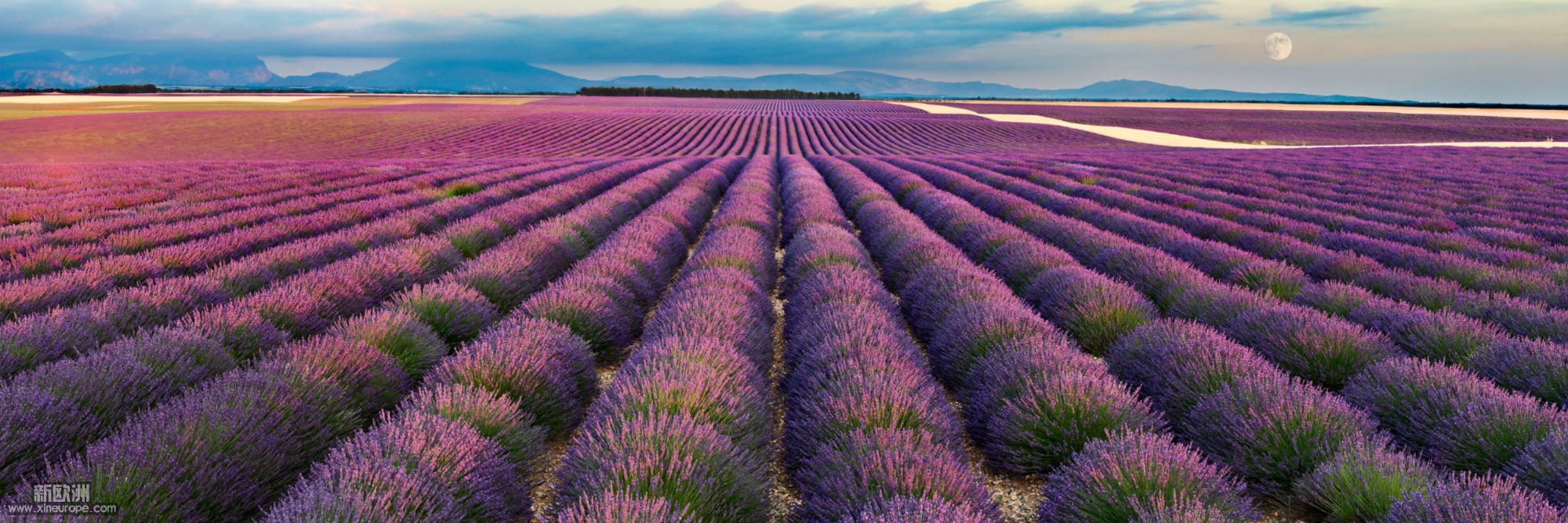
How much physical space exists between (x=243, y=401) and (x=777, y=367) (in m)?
2.46

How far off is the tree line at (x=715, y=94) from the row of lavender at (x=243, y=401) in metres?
91.2

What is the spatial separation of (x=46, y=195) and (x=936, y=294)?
420 inches

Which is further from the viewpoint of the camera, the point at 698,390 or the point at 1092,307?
the point at 1092,307

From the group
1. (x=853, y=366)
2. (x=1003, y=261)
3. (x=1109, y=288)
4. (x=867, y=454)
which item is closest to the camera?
(x=867, y=454)

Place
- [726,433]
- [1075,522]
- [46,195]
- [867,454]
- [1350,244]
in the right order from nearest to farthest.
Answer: [1075,522] → [867,454] → [726,433] → [1350,244] → [46,195]

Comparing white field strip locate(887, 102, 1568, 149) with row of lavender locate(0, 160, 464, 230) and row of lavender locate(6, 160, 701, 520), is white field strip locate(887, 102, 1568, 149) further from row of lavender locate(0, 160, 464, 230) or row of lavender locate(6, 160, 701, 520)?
row of lavender locate(6, 160, 701, 520)

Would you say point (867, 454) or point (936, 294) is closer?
point (867, 454)

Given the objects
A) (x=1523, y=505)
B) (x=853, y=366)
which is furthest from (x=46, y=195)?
(x=1523, y=505)

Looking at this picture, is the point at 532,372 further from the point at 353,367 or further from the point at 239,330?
the point at 239,330

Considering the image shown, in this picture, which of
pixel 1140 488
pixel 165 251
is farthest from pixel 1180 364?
pixel 165 251

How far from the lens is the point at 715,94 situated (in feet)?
324

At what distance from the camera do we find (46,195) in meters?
8.44

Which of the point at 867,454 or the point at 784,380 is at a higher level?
the point at 867,454

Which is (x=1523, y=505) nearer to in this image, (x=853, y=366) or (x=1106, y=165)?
(x=853, y=366)
